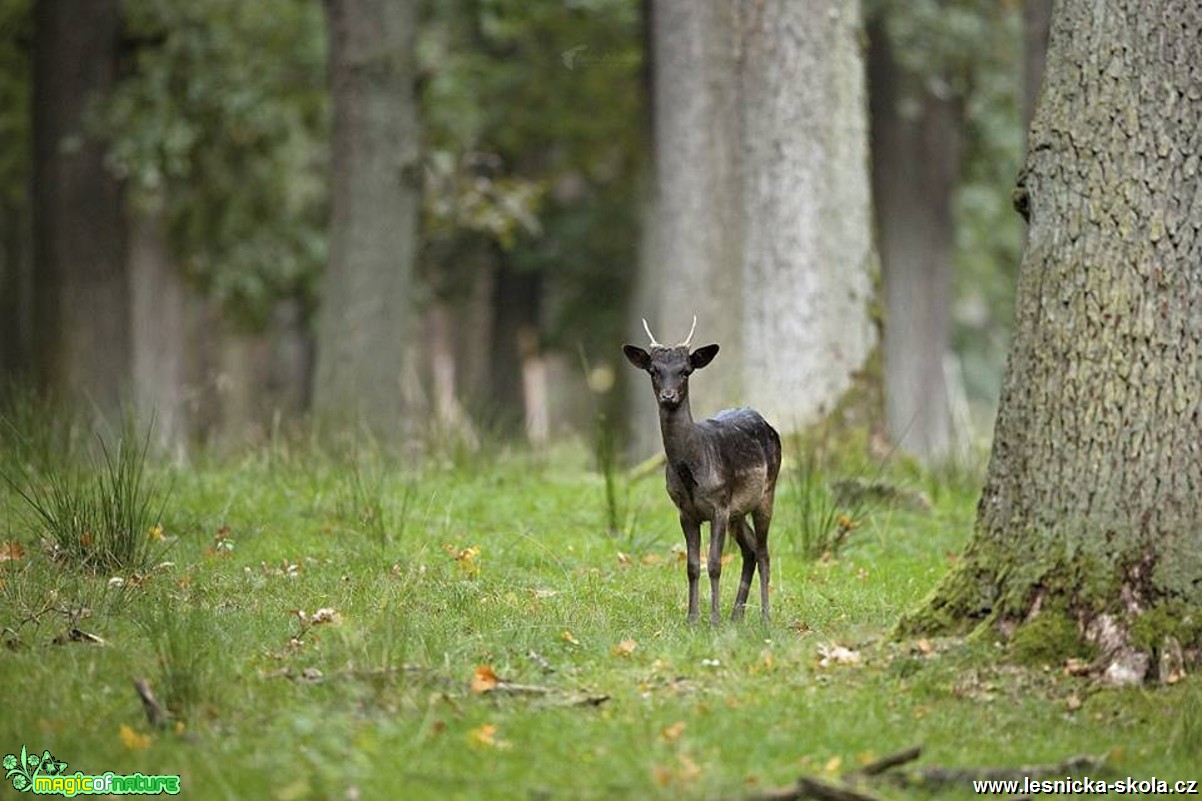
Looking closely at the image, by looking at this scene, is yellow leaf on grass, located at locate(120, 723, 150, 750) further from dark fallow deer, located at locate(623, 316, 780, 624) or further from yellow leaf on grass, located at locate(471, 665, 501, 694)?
dark fallow deer, located at locate(623, 316, 780, 624)

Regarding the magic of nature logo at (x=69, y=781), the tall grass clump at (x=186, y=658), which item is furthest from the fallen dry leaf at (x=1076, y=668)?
the magic of nature logo at (x=69, y=781)

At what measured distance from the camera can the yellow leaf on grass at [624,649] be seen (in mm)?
7332

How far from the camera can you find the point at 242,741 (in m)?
5.98

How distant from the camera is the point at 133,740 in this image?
5.97 meters

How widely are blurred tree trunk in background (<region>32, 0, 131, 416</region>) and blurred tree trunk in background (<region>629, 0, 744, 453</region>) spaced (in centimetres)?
642

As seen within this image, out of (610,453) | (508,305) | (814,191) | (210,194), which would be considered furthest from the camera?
(508,305)

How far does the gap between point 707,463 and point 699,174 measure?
8.29 metres

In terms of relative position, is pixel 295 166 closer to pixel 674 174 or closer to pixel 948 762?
pixel 674 174

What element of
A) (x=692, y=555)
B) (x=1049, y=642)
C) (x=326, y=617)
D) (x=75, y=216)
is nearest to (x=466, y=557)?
(x=326, y=617)

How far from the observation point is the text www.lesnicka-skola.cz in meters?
5.93

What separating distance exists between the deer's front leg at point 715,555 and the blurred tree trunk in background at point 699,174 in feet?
24.7

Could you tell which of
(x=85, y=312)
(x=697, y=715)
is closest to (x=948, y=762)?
(x=697, y=715)

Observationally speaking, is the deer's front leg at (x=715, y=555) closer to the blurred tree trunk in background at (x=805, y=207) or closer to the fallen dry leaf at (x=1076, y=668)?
the fallen dry leaf at (x=1076, y=668)

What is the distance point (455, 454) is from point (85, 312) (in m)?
7.35
